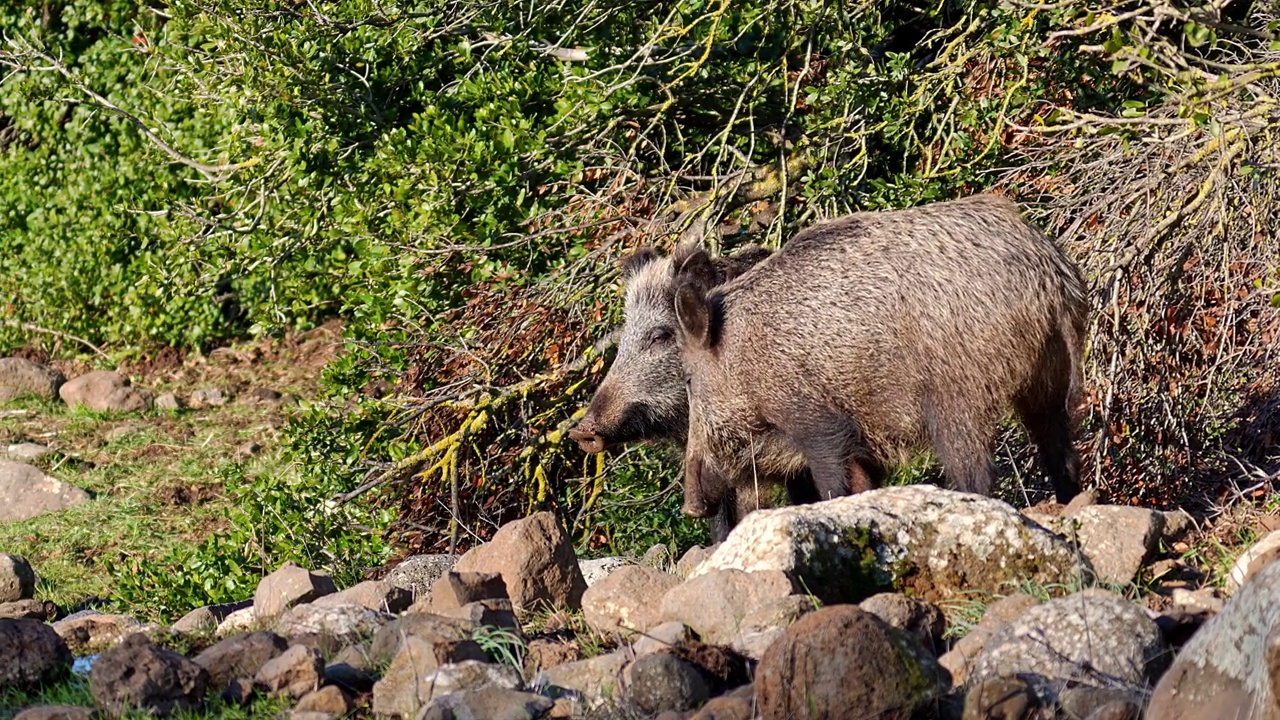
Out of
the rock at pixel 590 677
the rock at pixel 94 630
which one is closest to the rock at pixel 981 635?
the rock at pixel 590 677

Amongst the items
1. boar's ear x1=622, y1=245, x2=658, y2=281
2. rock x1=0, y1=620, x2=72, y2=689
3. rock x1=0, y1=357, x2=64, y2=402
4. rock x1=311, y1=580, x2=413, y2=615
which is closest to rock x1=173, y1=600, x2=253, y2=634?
rock x1=311, y1=580, x2=413, y2=615

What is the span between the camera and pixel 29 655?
402 cm

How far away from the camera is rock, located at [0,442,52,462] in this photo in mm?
8891

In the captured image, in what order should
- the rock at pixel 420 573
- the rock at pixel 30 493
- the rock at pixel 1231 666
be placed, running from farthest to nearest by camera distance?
1. the rock at pixel 30 493
2. the rock at pixel 420 573
3. the rock at pixel 1231 666

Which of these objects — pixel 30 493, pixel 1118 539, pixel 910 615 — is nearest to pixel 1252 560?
pixel 1118 539

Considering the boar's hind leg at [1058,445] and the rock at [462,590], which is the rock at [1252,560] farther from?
the rock at [462,590]

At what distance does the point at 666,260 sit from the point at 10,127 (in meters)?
7.32

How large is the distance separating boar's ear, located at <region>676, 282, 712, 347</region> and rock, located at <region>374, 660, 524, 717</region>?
228cm

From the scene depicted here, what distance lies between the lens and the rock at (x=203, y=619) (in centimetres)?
472

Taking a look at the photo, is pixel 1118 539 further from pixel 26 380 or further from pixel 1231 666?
pixel 26 380

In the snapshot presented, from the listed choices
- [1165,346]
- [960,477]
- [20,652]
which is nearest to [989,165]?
[1165,346]

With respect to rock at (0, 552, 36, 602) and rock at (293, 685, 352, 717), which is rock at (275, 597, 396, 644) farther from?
rock at (0, 552, 36, 602)

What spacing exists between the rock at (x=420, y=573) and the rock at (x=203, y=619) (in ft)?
1.84

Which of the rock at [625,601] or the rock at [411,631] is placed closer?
the rock at [411,631]
